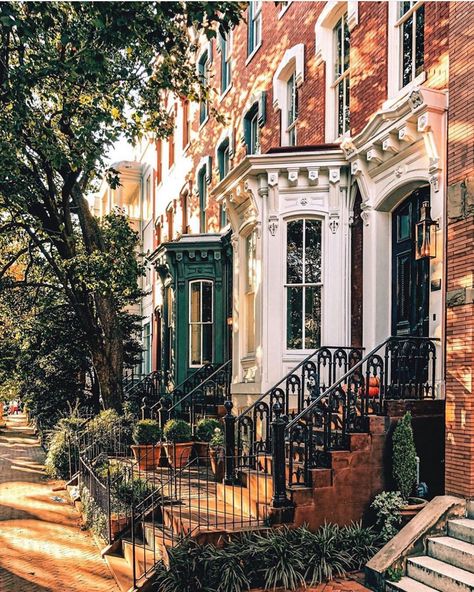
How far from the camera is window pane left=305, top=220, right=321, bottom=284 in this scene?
12.1 metres

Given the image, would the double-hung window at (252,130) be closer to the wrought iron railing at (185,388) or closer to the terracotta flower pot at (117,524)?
the wrought iron railing at (185,388)

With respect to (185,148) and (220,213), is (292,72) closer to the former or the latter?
(220,213)

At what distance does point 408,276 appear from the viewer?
10.7 m

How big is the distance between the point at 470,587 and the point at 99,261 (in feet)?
37.8

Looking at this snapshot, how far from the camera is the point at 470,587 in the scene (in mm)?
6633

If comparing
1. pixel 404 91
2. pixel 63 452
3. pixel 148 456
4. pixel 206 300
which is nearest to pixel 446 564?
pixel 404 91

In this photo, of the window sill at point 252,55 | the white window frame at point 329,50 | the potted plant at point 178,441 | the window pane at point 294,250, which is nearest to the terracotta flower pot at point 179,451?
the potted plant at point 178,441

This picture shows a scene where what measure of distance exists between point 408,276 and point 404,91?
2.85m

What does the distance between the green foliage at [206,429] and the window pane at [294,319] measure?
8.71 feet

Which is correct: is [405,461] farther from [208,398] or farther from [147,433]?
[208,398]

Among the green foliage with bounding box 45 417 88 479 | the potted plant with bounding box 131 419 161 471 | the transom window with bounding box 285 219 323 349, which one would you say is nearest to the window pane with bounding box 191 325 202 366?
the green foliage with bounding box 45 417 88 479

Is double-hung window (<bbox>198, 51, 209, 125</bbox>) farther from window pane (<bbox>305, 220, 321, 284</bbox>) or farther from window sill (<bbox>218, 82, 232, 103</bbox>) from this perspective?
window pane (<bbox>305, 220, 321, 284</bbox>)

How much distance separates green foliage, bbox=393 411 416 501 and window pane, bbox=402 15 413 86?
538cm

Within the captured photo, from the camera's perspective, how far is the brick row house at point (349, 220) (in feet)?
28.1
